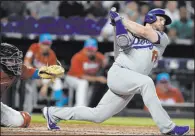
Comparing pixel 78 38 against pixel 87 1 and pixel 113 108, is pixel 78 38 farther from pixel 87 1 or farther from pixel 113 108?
pixel 113 108

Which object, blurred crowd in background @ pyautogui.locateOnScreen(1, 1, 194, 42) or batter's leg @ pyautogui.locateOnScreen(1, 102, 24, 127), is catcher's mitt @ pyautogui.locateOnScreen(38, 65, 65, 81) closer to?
batter's leg @ pyautogui.locateOnScreen(1, 102, 24, 127)

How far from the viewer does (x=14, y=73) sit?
6.70 meters

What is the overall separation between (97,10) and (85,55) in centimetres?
190

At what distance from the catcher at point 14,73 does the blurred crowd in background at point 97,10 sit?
6360 millimetres

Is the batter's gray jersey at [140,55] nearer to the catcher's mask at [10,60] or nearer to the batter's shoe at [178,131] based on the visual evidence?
the batter's shoe at [178,131]

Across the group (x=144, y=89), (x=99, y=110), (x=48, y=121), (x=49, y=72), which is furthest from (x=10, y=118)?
(x=144, y=89)

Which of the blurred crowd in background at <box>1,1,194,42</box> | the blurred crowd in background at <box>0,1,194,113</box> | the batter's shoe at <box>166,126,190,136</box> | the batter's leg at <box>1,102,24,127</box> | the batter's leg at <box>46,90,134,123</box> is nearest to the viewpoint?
the batter's shoe at <box>166,126,190,136</box>

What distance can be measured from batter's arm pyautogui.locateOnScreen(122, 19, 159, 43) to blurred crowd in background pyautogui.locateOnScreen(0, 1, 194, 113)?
490cm

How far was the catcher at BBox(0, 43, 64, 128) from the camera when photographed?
6.69 m

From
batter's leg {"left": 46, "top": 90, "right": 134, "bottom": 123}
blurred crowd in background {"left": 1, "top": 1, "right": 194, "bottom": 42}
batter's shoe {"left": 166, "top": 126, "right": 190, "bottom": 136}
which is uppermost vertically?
blurred crowd in background {"left": 1, "top": 1, "right": 194, "bottom": 42}

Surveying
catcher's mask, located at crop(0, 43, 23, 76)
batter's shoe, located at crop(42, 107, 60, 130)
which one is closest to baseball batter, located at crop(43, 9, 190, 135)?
batter's shoe, located at crop(42, 107, 60, 130)

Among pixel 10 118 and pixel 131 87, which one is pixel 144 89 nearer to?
pixel 131 87

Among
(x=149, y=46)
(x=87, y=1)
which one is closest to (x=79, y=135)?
(x=149, y=46)

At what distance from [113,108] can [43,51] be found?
5183 mm
